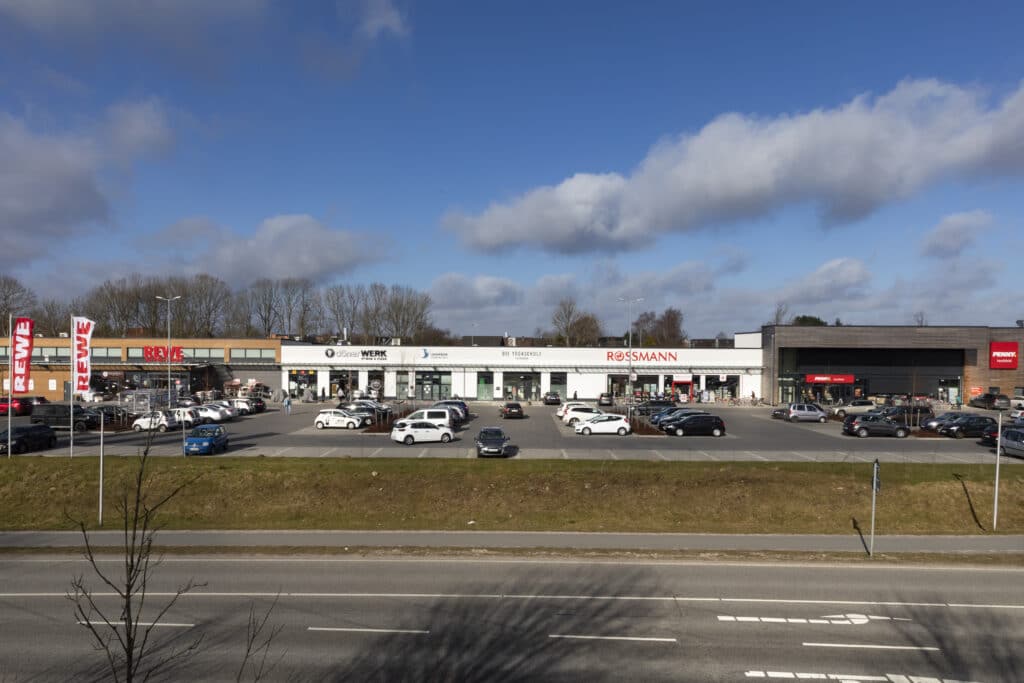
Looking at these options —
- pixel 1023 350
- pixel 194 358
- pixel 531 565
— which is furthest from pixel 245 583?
pixel 1023 350

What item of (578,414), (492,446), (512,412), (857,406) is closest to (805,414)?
(857,406)

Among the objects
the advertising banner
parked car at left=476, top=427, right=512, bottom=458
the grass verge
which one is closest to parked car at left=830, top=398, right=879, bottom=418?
the grass verge

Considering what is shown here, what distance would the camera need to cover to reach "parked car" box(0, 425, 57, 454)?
3134 centimetres

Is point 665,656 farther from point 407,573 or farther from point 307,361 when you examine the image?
point 307,361

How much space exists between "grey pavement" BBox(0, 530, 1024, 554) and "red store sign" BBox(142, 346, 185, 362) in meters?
53.7

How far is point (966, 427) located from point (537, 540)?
34.6 metres

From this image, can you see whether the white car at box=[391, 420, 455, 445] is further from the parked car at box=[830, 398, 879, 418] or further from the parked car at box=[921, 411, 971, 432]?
the parked car at box=[830, 398, 879, 418]

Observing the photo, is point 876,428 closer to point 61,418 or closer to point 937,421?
point 937,421

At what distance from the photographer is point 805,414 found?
49.9 meters

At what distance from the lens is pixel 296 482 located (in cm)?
2339

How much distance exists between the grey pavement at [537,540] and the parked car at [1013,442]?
15776 millimetres

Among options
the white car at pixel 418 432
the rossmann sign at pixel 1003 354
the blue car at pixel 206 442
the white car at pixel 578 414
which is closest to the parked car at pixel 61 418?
the blue car at pixel 206 442

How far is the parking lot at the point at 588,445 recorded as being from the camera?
31.1 metres

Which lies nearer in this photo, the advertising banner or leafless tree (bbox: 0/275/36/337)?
the advertising banner
